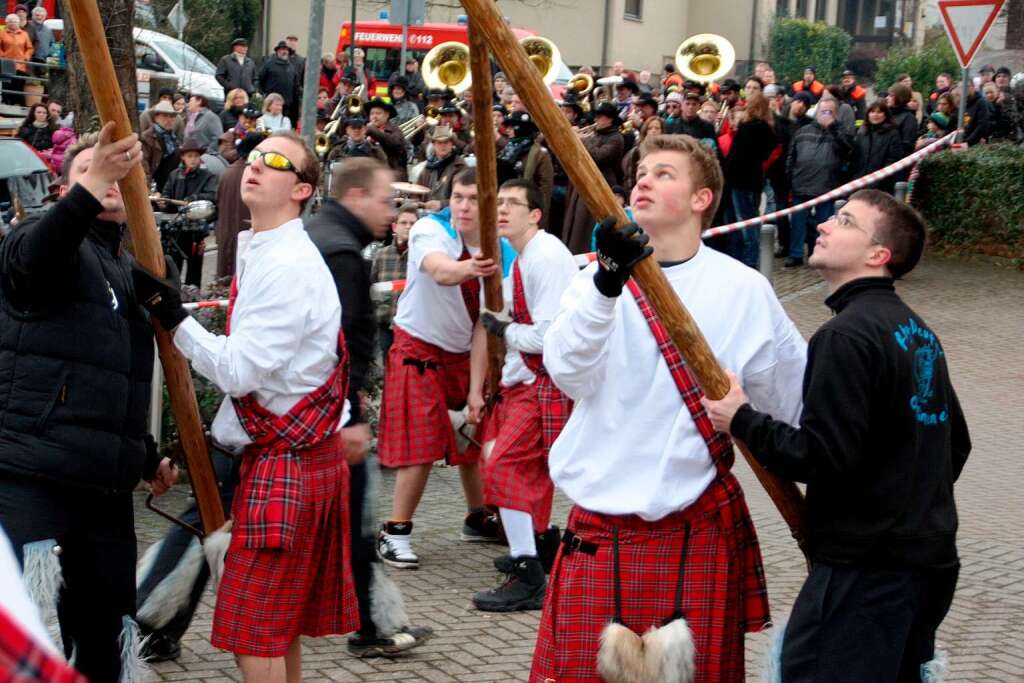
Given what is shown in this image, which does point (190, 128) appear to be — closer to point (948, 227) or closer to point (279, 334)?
point (948, 227)

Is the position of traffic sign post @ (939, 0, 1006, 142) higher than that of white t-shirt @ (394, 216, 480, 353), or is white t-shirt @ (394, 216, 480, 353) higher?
traffic sign post @ (939, 0, 1006, 142)

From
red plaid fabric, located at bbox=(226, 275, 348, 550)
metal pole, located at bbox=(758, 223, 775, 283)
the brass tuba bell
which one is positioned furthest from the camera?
the brass tuba bell

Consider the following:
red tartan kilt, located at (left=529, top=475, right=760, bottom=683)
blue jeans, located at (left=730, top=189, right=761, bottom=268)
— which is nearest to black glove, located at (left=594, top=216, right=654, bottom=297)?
red tartan kilt, located at (left=529, top=475, right=760, bottom=683)

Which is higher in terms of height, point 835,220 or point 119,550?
point 835,220

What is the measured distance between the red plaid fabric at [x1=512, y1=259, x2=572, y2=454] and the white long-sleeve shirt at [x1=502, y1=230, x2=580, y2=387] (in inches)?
1.2

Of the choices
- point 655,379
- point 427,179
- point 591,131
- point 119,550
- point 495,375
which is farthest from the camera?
point 591,131

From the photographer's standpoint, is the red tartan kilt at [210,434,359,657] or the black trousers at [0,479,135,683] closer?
the black trousers at [0,479,135,683]

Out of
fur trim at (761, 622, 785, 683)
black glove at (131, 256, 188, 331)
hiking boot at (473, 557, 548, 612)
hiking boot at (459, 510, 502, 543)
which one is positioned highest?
black glove at (131, 256, 188, 331)

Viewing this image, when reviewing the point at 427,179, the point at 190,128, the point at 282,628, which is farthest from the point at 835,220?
the point at 190,128

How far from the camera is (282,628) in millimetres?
4336

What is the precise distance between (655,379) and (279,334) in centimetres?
119

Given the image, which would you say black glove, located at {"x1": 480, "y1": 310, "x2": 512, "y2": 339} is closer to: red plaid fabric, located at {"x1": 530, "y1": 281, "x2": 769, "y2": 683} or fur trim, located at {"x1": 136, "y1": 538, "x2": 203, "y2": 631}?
fur trim, located at {"x1": 136, "y1": 538, "x2": 203, "y2": 631}

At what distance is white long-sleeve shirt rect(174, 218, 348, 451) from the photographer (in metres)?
4.15

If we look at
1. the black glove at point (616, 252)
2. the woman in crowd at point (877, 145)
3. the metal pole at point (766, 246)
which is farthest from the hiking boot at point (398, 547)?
the woman in crowd at point (877, 145)
